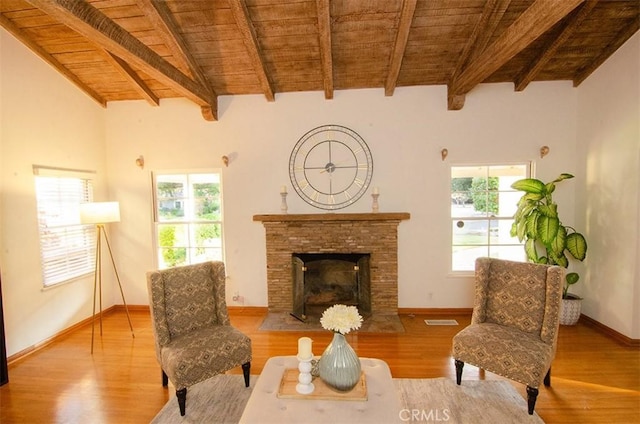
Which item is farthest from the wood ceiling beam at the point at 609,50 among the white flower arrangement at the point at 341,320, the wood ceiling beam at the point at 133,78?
the wood ceiling beam at the point at 133,78

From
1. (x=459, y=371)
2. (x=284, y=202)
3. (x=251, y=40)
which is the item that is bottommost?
(x=459, y=371)

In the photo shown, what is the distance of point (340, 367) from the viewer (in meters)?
1.76

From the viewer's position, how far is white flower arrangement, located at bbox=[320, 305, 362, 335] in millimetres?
1743

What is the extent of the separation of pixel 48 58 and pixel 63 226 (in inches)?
75.4

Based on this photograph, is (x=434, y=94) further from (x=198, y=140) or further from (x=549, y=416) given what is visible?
(x=549, y=416)

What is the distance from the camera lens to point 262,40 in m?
3.20

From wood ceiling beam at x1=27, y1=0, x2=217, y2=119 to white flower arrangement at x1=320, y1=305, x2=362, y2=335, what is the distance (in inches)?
99.6

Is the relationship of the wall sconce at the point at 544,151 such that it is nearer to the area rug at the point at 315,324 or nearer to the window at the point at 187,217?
the area rug at the point at 315,324

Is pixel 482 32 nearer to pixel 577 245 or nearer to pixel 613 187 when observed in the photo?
pixel 613 187

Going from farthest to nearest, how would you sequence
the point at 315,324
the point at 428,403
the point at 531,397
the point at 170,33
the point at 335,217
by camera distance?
the point at 335,217 < the point at 315,324 < the point at 170,33 < the point at 428,403 < the point at 531,397

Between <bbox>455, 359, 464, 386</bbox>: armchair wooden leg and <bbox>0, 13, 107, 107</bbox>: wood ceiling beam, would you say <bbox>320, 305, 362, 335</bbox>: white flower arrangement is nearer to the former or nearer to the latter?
<bbox>455, 359, 464, 386</bbox>: armchair wooden leg

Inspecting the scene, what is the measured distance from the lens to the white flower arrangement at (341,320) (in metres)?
1.74

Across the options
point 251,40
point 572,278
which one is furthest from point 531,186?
point 251,40

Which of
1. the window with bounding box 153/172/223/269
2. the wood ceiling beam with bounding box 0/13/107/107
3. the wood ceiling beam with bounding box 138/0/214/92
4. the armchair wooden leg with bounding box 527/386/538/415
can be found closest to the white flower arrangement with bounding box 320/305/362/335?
the armchair wooden leg with bounding box 527/386/538/415
